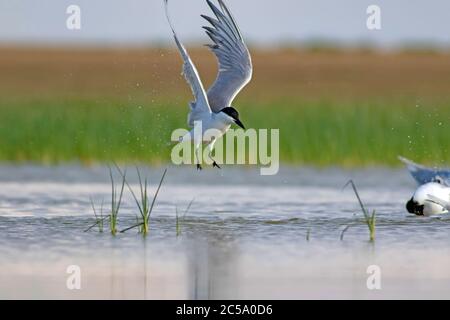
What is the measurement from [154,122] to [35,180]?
11.8 ft

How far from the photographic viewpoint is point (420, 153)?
16844mm

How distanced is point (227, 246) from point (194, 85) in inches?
70.0

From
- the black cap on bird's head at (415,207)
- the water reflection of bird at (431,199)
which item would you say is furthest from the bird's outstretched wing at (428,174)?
the black cap on bird's head at (415,207)

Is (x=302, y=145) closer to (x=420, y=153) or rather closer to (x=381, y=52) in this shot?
(x=420, y=153)

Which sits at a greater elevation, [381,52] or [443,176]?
[381,52]

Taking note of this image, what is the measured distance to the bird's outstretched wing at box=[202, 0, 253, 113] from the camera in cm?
1195

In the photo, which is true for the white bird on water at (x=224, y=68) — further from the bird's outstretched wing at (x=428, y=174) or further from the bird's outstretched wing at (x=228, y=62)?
the bird's outstretched wing at (x=428, y=174)

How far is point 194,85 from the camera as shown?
36.2ft

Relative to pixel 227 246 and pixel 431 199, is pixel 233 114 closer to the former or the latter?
pixel 227 246

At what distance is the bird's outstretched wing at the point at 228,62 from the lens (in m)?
11.9

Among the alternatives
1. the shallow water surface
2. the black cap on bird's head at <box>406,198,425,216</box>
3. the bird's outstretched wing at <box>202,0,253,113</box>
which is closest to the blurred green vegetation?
the shallow water surface

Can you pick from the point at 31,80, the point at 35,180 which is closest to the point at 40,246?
the point at 35,180

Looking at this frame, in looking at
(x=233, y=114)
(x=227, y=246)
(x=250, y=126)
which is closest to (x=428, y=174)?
(x=233, y=114)

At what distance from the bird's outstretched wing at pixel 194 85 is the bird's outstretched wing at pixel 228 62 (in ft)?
1.55
